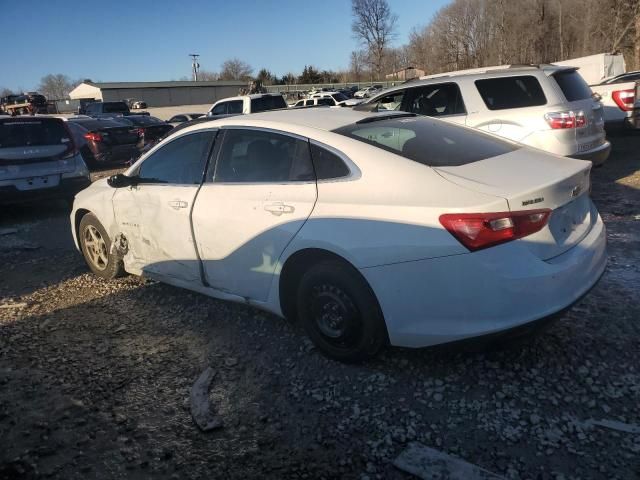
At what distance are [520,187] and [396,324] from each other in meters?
0.99

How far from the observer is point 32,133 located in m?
8.00

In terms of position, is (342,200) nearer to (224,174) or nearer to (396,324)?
(396,324)

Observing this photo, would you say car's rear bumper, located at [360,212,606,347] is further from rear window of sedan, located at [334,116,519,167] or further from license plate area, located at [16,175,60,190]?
license plate area, located at [16,175,60,190]

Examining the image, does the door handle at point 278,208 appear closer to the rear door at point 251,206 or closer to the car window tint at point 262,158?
the rear door at point 251,206

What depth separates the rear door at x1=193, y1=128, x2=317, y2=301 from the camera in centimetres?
330

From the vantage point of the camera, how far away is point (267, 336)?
3781mm

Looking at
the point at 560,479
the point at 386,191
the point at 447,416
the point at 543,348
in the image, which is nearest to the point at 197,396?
the point at 447,416

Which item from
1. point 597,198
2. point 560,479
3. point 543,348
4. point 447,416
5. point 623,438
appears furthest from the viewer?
point 597,198

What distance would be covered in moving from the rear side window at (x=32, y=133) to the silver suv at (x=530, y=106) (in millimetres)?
5737

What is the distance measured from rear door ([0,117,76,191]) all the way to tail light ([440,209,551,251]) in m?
7.19

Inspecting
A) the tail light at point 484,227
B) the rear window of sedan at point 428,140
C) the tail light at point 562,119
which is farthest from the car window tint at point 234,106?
the tail light at point 484,227

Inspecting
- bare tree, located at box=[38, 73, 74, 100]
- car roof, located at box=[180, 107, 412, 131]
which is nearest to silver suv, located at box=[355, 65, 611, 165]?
car roof, located at box=[180, 107, 412, 131]

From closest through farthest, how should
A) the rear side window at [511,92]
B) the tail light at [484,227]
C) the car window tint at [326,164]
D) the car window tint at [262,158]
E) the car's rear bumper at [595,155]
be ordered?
the tail light at [484,227]
the car window tint at [326,164]
the car window tint at [262,158]
the car's rear bumper at [595,155]
the rear side window at [511,92]

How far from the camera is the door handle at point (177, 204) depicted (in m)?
3.96
